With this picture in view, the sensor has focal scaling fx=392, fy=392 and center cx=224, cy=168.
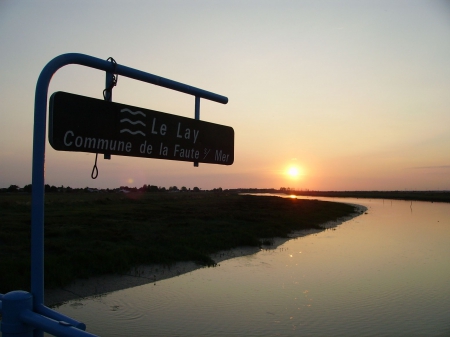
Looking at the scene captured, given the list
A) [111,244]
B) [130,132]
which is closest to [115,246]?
[111,244]

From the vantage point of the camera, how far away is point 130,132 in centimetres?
305

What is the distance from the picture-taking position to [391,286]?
13.8m

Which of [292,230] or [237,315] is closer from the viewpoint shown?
[237,315]

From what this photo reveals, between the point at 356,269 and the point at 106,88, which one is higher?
the point at 106,88

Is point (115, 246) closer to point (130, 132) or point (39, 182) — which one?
point (130, 132)

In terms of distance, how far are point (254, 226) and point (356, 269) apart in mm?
11790

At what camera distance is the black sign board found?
2686 millimetres

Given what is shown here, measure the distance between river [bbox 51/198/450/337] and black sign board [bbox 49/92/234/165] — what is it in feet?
22.7

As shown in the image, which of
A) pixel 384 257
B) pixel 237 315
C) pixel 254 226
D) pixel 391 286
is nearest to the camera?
pixel 237 315

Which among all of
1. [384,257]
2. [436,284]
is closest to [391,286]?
[436,284]

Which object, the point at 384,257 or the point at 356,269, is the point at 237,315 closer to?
the point at 356,269

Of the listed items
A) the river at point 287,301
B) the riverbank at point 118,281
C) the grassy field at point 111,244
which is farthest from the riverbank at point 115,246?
the river at point 287,301

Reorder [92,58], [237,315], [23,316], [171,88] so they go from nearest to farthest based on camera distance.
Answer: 1. [23,316]
2. [92,58]
3. [171,88]
4. [237,315]

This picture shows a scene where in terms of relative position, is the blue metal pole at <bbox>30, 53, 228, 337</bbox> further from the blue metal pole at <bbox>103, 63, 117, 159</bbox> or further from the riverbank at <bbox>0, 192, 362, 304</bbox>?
the riverbank at <bbox>0, 192, 362, 304</bbox>
